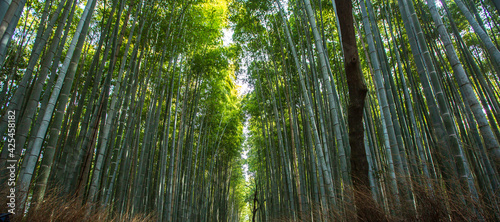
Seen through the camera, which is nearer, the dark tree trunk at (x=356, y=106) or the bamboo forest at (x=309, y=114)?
the bamboo forest at (x=309, y=114)

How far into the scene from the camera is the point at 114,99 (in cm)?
324

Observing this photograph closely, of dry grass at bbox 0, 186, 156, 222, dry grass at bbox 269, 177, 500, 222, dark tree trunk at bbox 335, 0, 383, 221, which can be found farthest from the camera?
dark tree trunk at bbox 335, 0, 383, 221

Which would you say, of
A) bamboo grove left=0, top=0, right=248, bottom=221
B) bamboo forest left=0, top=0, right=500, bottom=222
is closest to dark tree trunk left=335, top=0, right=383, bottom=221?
bamboo forest left=0, top=0, right=500, bottom=222

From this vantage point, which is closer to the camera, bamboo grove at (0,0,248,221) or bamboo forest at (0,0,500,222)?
bamboo forest at (0,0,500,222)

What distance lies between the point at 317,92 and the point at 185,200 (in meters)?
4.93

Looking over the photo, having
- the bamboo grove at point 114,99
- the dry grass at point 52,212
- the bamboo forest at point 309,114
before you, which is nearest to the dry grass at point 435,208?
the bamboo forest at point 309,114

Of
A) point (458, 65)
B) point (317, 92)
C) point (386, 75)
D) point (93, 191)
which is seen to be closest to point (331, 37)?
point (317, 92)

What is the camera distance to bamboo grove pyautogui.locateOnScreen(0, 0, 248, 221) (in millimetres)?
2404

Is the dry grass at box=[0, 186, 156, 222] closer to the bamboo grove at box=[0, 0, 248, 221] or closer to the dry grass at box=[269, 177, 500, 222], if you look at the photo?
the bamboo grove at box=[0, 0, 248, 221]

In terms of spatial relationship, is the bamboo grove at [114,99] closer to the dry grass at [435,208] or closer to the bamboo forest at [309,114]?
the bamboo forest at [309,114]

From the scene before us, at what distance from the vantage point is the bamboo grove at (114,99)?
94.7 inches

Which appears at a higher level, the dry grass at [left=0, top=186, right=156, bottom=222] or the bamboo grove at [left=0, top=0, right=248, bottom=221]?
the bamboo grove at [left=0, top=0, right=248, bottom=221]

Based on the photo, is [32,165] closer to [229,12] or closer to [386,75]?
[386,75]

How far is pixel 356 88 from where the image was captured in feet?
6.42
